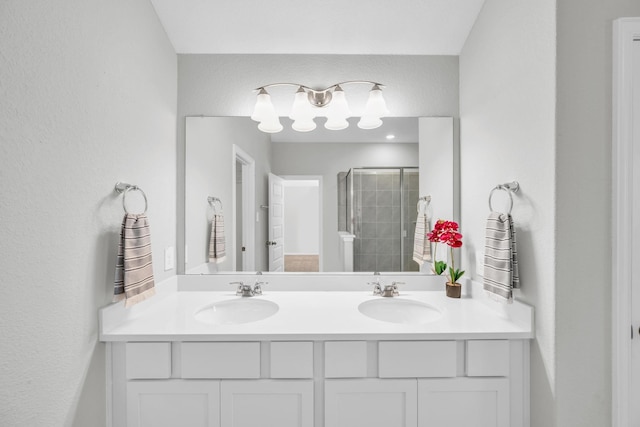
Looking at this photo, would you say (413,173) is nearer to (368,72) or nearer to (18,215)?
(368,72)

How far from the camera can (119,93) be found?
1.32 m

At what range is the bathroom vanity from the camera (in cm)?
125

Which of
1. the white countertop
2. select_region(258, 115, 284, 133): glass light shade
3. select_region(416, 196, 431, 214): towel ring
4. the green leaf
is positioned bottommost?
the white countertop

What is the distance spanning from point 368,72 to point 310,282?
1.29 m

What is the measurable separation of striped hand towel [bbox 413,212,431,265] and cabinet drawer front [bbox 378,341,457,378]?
70 cm

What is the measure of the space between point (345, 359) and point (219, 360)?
493 mm

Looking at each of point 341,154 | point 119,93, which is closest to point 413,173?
point 341,154

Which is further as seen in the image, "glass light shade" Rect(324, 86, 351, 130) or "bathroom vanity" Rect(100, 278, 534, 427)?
"glass light shade" Rect(324, 86, 351, 130)

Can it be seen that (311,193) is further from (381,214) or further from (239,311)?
(239,311)
